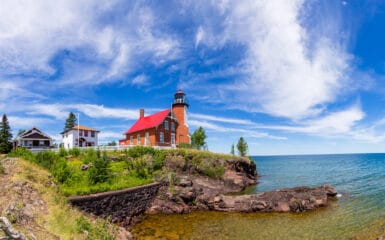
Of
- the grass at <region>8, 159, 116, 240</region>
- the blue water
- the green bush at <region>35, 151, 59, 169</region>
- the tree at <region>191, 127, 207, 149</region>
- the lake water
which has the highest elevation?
the tree at <region>191, 127, 207, 149</region>

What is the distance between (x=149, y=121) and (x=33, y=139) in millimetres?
20498

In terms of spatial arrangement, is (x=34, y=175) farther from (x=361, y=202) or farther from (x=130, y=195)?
(x=361, y=202)

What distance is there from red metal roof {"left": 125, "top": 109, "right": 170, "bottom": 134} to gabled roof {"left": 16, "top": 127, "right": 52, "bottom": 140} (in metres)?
14.6

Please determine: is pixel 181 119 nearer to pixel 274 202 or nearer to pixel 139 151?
pixel 139 151

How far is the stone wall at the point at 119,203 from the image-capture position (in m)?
14.4

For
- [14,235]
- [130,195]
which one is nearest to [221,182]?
[130,195]

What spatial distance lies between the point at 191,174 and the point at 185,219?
34.8 feet

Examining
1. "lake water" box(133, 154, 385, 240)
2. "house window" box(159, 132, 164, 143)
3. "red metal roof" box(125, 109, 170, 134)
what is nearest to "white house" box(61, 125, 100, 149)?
"red metal roof" box(125, 109, 170, 134)

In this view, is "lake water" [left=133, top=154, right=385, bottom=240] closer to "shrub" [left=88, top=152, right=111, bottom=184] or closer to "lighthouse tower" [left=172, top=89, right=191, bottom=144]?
A: "shrub" [left=88, top=152, right=111, bottom=184]

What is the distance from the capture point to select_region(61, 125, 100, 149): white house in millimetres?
39375

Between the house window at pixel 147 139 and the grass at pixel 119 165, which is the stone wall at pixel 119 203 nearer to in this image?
the grass at pixel 119 165

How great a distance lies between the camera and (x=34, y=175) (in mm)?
12984

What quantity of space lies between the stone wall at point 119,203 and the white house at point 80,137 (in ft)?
85.5

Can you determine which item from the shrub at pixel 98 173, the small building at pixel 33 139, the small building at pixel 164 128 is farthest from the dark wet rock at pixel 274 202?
the small building at pixel 33 139
